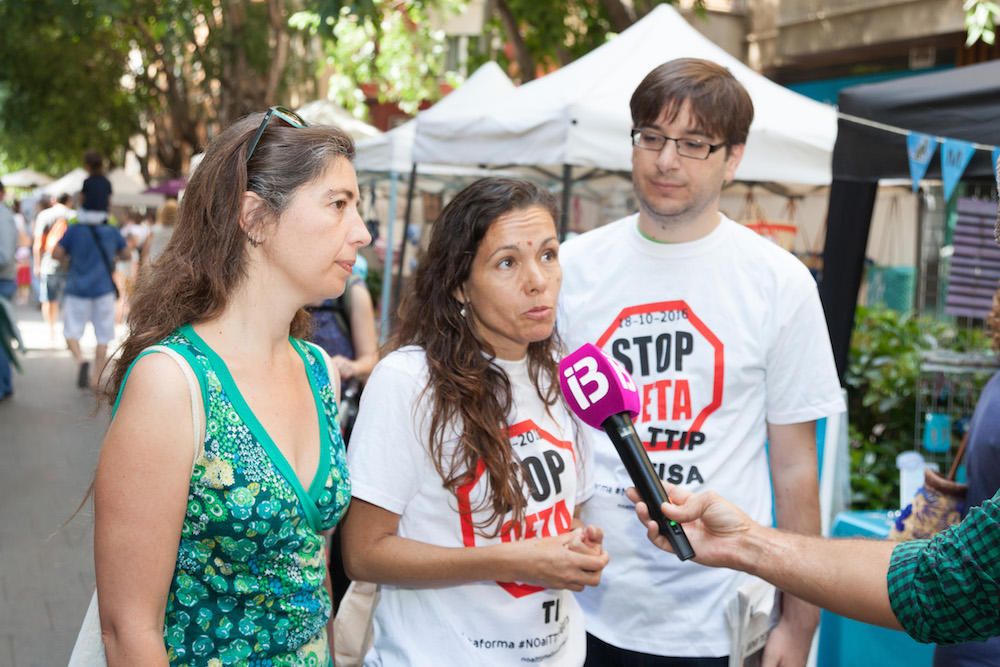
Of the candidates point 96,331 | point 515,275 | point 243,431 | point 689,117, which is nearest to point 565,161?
point 689,117

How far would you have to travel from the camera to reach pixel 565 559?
2.27 m

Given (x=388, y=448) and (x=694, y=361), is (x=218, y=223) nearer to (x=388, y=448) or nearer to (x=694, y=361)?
(x=388, y=448)

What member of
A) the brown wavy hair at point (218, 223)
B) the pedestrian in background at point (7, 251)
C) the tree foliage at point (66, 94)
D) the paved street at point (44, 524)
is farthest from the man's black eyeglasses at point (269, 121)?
the tree foliage at point (66, 94)

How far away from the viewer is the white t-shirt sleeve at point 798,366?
291cm

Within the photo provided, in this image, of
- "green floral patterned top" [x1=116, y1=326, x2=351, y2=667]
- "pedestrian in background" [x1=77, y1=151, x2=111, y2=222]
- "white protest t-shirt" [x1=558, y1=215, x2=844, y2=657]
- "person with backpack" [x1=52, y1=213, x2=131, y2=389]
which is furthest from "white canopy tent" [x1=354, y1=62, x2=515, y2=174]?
"green floral patterned top" [x1=116, y1=326, x2=351, y2=667]

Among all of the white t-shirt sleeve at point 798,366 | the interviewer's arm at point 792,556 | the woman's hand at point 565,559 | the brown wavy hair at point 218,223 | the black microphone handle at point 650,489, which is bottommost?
the woman's hand at point 565,559

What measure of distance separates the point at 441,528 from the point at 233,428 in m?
0.60

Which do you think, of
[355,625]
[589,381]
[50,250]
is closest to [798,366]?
[589,381]

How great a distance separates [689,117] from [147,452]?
67.2 inches

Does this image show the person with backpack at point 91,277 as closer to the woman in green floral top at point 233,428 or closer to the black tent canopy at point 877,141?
the black tent canopy at point 877,141

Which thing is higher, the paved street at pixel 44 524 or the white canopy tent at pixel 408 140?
the white canopy tent at pixel 408 140

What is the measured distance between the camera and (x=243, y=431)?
207cm

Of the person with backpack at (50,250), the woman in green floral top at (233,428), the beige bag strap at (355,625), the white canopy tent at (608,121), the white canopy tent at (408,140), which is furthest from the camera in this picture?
the person with backpack at (50,250)

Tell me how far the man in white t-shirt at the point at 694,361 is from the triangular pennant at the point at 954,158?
217cm
